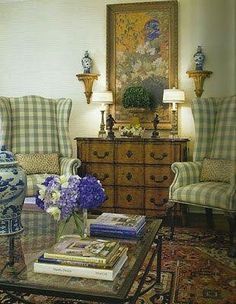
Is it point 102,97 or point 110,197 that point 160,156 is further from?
point 102,97

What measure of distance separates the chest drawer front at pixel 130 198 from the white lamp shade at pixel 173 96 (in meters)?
0.87

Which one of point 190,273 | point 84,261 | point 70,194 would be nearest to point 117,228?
point 70,194

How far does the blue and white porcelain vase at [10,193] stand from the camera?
158 cm

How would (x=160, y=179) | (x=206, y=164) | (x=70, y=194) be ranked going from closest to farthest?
(x=70, y=194) < (x=206, y=164) < (x=160, y=179)

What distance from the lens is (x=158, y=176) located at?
335 centimetres

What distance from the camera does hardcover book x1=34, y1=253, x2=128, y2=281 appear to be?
46.8 inches

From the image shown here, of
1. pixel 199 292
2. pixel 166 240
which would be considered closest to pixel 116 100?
pixel 166 240

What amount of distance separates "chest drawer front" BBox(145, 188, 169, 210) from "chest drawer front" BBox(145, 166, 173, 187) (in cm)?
5

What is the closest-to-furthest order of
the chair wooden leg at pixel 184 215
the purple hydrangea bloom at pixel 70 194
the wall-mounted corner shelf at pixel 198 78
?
1. the purple hydrangea bloom at pixel 70 194
2. the chair wooden leg at pixel 184 215
3. the wall-mounted corner shelf at pixel 198 78

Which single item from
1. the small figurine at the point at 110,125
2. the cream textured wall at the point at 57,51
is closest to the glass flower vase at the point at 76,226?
the small figurine at the point at 110,125

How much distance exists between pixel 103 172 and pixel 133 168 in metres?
0.29

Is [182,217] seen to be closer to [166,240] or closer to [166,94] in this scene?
[166,240]

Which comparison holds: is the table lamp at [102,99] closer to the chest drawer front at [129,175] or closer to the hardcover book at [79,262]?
the chest drawer front at [129,175]

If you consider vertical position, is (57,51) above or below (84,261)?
above
